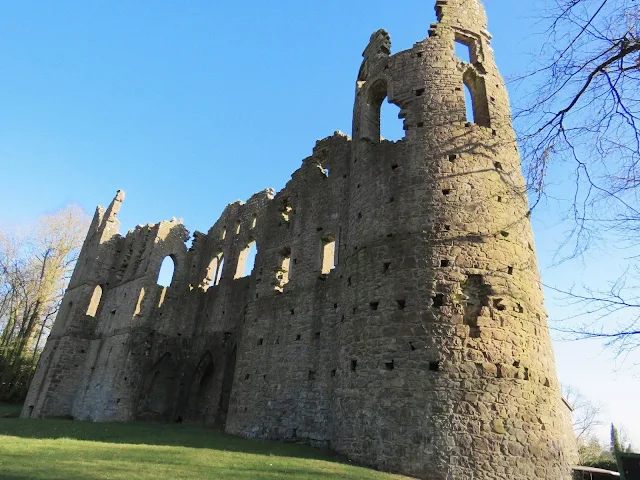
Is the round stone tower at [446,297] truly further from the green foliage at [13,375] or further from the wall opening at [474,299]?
the green foliage at [13,375]

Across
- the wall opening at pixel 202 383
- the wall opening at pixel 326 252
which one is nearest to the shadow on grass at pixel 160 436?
the wall opening at pixel 202 383

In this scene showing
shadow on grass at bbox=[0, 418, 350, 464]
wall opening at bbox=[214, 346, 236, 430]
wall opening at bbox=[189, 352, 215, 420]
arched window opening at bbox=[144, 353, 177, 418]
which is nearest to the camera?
shadow on grass at bbox=[0, 418, 350, 464]

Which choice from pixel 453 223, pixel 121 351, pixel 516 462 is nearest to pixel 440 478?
pixel 516 462

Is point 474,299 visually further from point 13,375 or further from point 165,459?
point 13,375

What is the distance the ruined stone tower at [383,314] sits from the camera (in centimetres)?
1017

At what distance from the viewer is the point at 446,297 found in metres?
11.1

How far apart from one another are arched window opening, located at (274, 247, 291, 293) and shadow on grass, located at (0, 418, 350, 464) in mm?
6036

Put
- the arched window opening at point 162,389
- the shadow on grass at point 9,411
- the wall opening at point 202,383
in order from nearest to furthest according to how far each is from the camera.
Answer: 1. the wall opening at point 202,383
2. the arched window opening at point 162,389
3. the shadow on grass at point 9,411

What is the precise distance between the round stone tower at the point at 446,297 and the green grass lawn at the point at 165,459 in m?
1.54

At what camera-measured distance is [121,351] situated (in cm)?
2256

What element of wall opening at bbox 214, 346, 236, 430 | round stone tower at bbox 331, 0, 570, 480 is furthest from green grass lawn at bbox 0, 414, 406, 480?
wall opening at bbox 214, 346, 236, 430

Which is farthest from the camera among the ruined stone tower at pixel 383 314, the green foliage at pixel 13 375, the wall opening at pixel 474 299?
the green foliage at pixel 13 375

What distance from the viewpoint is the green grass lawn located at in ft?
27.3

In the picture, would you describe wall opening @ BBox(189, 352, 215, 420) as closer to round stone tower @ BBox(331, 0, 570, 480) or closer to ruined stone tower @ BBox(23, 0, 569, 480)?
ruined stone tower @ BBox(23, 0, 569, 480)
